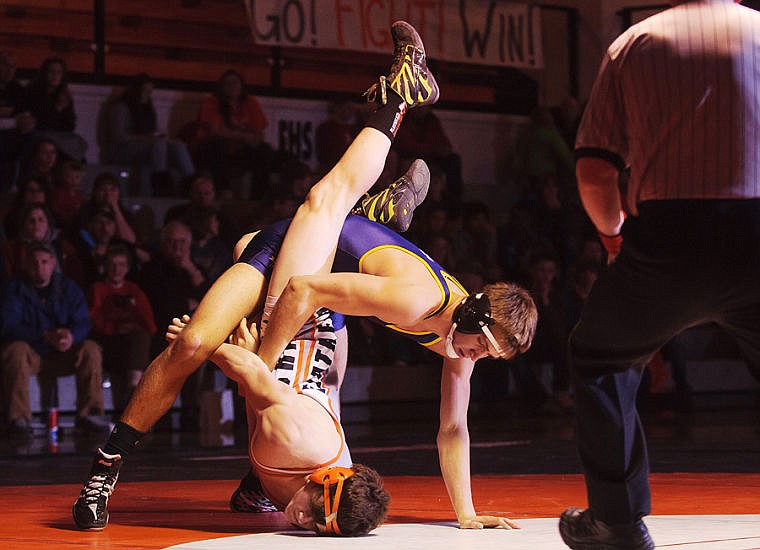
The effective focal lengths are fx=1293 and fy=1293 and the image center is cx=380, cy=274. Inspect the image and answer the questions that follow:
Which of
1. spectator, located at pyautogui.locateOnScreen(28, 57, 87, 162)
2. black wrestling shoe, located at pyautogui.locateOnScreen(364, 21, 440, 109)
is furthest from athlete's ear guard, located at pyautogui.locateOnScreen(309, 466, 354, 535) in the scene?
spectator, located at pyautogui.locateOnScreen(28, 57, 87, 162)

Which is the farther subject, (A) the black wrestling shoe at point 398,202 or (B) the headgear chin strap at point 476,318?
(A) the black wrestling shoe at point 398,202

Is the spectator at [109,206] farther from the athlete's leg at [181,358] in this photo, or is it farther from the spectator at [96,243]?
the athlete's leg at [181,358]

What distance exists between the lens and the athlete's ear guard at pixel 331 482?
333 cm

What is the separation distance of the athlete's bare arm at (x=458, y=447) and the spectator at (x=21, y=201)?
180 inches

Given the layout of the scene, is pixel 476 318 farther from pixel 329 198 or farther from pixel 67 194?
pixel 67 194

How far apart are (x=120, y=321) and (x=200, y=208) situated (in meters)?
1.01

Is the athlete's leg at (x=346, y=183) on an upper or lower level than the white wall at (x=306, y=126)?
lower


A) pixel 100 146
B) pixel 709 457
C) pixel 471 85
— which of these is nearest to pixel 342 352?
pixel 709 457

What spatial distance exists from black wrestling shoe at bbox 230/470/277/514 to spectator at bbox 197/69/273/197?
554cm

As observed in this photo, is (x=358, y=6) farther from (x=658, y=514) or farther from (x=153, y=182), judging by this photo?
(x=658, y=514)

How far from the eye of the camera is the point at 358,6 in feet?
33.2

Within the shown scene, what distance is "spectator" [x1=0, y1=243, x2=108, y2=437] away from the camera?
7.30m

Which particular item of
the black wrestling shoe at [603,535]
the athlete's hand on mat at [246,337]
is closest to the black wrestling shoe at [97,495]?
the athlete's hand on mat at [246,337]

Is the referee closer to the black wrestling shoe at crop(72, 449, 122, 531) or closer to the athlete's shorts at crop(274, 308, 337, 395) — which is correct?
the athlete's shorts at crop(274, 308, 337, 395)
